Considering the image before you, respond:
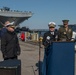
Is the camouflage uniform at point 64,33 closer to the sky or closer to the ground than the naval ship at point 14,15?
closer to the ground

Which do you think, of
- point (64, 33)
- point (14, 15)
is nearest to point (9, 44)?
point (64, 33)

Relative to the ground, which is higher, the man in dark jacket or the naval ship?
the naval ship

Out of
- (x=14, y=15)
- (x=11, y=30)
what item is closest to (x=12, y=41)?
(x=11, y=30)

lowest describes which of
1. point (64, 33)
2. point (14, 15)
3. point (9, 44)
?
point (9, 44)

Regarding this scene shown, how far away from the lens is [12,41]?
859 cm

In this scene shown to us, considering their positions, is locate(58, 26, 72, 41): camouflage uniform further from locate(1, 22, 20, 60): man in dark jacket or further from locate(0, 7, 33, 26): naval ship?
locate(0, 7, 33, 26): naval ship

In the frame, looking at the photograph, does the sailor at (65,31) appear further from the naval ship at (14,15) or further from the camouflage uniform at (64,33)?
the naval ship at (14,15)

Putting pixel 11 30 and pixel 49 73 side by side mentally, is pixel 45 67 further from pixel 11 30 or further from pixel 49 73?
pixel 11 30

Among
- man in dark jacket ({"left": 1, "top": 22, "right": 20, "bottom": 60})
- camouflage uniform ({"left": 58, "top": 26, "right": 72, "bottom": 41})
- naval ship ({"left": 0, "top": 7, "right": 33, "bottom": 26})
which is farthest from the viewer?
naval ship ({"left": 0, "top": 7, "right": 33, "bottom": 26})

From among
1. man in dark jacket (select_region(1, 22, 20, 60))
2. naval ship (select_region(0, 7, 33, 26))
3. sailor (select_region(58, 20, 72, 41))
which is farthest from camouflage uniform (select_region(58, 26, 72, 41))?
naval ship (select_region(0, 7, 33, 26))

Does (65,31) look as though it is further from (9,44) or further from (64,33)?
(9,44)

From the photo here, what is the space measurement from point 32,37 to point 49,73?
34.2 meters

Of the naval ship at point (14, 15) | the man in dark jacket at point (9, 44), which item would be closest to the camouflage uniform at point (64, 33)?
the man in dark jacket at point (9, 44)

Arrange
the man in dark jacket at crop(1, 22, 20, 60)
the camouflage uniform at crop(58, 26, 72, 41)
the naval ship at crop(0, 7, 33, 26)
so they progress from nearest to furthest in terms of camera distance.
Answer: the man in dark jacket at crop(1, 22, 20, 60)
the camouflage uniform at crop(58, 26, 72, 41)
the naval ship at crop(0, 7, 33, 26)
